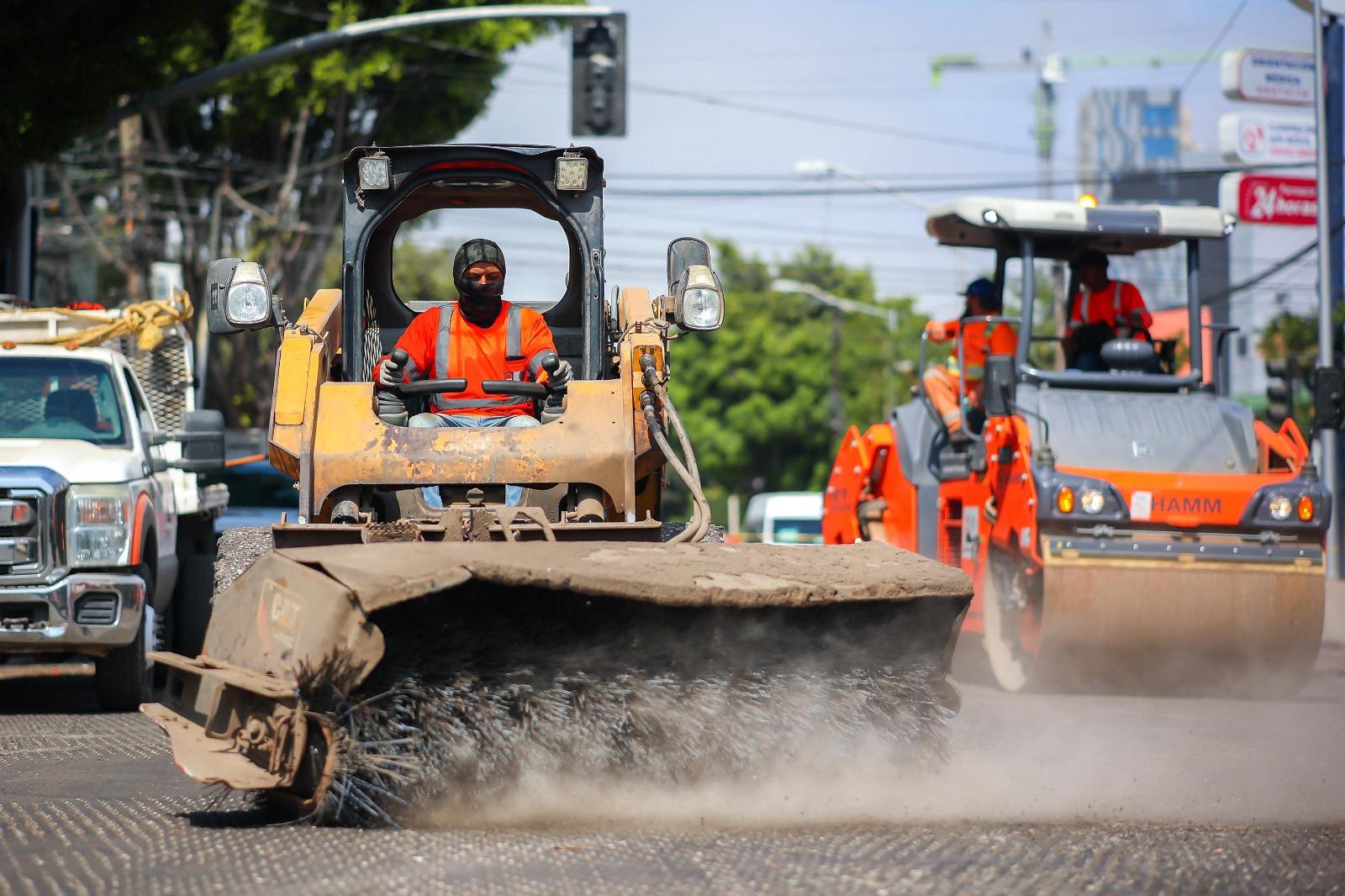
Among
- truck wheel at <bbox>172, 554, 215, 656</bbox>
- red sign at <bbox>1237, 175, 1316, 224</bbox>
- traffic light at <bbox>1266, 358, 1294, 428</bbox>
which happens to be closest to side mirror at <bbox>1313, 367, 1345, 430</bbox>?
traffic light at <bbox>1266, 358, 1294, 428</bbox>

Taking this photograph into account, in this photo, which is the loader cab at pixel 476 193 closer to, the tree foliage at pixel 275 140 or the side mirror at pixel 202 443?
the side mirror at pixel 202 443

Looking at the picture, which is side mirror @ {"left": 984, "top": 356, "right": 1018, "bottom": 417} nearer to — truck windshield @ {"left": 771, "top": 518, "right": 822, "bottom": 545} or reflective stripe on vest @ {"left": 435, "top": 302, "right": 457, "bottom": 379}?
reflective stripe on vest @ {"left": 435, "top": 302, "right": 457, "bottom": 379}

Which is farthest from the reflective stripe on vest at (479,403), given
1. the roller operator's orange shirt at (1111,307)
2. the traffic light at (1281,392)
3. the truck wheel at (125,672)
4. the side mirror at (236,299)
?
the traffic light at (1281,392)

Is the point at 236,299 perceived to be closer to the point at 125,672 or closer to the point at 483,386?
the point at 483,386

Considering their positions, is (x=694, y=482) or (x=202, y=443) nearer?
(x=694, y=482)

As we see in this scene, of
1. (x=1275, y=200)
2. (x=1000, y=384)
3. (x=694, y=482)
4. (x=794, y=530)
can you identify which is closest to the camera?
(x=694, y=482)

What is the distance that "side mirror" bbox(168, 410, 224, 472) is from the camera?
10.3m

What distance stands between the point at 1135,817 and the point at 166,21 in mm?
13425

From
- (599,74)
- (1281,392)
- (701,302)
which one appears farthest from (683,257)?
(599,74)

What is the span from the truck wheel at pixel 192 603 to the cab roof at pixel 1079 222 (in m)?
5.52

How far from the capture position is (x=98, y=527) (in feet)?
32.0

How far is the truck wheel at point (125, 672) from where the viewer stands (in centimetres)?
995

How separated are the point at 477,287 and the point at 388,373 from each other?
25.0 inches

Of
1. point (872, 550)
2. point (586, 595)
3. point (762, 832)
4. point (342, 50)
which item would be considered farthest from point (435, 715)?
point (342, 50)
